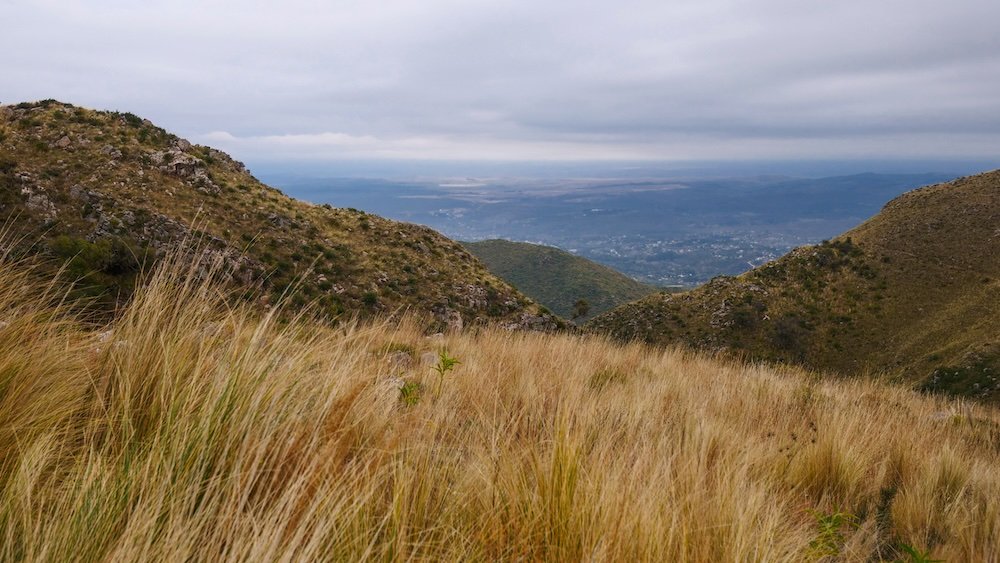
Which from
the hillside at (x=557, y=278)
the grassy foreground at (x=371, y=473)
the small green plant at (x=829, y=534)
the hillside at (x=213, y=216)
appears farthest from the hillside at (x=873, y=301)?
the hillside at (x=557, y=278)

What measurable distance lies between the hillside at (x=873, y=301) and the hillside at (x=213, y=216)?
14168 millimetres

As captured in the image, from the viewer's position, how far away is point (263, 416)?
6.16ft

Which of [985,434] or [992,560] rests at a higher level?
[992,560]

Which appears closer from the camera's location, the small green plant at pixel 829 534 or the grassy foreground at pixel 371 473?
the grassy foreground at pixel 371 473

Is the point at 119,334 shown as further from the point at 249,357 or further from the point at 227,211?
the point at 227,211

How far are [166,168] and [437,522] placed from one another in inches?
1527

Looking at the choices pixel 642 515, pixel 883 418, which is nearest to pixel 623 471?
pixel 642 515

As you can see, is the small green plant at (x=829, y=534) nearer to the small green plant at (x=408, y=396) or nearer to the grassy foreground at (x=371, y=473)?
the grassy foreground at (x=371, y=473)

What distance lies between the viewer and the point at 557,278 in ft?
361

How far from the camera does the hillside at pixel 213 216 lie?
2511 centimetres

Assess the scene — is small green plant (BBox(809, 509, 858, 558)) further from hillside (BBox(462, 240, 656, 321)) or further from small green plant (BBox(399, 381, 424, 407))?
hillside (BBox(462, 240, 656, 321))

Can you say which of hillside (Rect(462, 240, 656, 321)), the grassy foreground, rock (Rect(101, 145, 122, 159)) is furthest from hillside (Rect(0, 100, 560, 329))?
hillside (Rect(462, 240, 656, 321))

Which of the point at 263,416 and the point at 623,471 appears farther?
the point at 623,471

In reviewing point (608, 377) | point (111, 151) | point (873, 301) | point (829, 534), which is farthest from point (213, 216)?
point (873, 301)
